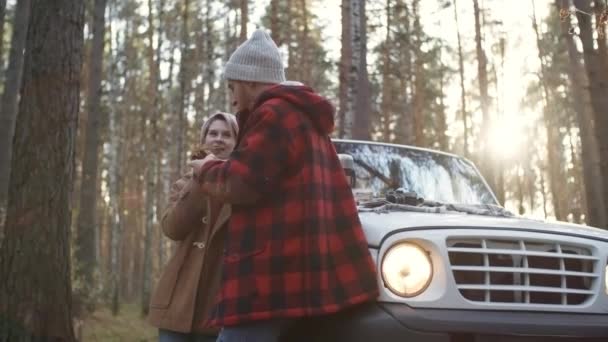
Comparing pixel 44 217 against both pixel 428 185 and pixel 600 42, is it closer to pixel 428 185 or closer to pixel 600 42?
pixel 428 185

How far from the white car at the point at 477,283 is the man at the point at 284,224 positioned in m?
0.19

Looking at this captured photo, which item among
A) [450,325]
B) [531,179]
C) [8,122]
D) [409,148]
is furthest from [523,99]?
[450,325]

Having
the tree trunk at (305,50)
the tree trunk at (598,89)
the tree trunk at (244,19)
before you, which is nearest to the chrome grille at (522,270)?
the tree trunk at (598,89)

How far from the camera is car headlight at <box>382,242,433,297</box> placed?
9.45 ft

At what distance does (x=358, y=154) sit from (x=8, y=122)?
842 centimetres

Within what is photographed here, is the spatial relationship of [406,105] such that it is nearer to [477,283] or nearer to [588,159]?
[588,159]

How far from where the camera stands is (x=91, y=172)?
13961 millimetres

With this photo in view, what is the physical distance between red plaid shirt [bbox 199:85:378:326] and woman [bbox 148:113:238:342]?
768mm

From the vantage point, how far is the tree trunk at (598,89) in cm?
841

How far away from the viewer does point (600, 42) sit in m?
8.66

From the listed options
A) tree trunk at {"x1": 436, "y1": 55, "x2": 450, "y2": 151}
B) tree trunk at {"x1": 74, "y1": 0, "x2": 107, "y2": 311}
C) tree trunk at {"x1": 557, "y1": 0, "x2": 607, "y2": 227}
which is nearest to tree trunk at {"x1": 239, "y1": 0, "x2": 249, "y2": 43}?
tree trunk at {"x1": 74, "y1": 0, "x2": 107, "y2": 311}

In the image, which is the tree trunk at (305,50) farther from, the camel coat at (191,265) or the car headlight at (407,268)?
the car headlight at (407,268)

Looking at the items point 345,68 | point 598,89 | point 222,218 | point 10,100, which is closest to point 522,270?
point 222,218

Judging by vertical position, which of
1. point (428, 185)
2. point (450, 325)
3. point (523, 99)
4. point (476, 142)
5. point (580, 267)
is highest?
point (523, 99)
